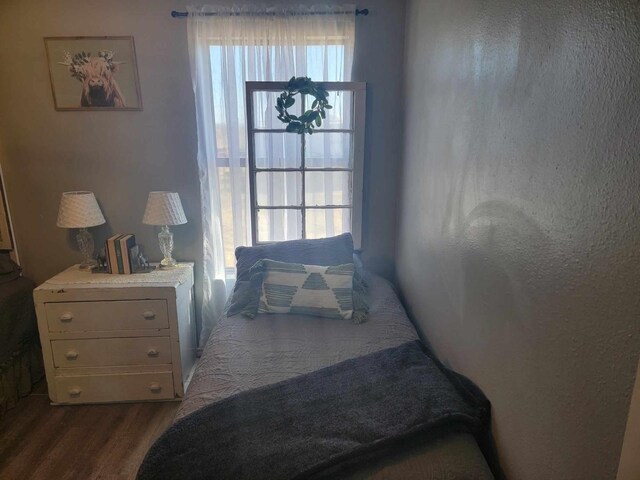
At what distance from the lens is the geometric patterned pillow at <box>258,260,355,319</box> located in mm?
2037

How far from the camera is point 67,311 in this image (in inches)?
88.4

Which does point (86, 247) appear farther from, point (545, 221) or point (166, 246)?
point (545, 221)

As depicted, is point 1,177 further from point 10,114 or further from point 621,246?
point 621,246

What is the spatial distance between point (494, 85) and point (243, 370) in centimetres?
131

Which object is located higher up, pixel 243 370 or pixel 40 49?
pixel 40 49

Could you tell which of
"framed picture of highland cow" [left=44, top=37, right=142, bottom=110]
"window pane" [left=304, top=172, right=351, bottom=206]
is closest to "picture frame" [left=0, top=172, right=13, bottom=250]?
"framed picture of highland cow" [left=44, top=37, right=142, bottom=110]

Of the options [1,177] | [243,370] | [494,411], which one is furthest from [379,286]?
[1,177]

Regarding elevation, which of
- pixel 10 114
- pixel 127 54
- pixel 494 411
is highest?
pixel 127 54

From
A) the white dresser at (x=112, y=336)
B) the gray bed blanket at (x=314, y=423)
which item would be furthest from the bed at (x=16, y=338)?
the gray bed blanket at (x=314, y=423)

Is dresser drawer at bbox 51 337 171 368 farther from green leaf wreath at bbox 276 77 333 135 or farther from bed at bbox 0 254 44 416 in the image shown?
green leaf wreath at bbox 276 77 333 135

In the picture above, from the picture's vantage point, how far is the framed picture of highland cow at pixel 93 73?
239cm

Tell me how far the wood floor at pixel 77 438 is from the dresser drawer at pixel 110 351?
26 centimetres

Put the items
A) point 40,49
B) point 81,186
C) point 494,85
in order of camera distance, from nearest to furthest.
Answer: point 494,85 → point 40,49 → point 81,186

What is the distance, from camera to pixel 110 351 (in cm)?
231
